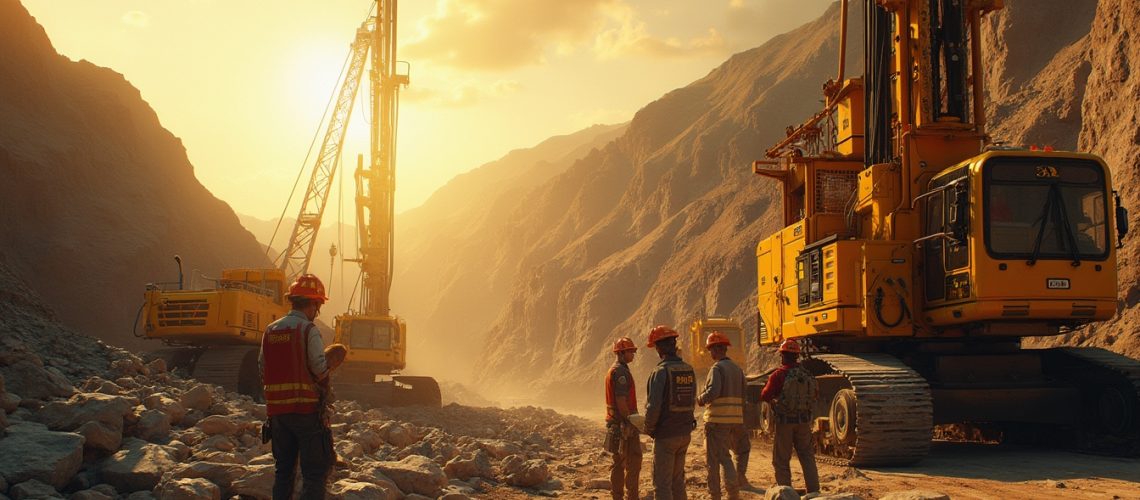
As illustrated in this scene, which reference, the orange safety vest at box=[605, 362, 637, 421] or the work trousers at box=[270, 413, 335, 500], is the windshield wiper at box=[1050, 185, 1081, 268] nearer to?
the orange safety vest at box=[605, 362, 637, 421]

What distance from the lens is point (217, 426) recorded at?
11461 mm

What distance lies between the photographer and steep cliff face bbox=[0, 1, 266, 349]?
44750 mm

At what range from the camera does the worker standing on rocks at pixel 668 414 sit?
8.45 meters

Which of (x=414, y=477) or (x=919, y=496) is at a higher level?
(x=919, y=496)

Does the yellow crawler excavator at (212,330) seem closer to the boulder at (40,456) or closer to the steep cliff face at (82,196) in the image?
the boulder at (40,456)

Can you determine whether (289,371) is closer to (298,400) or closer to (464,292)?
(298,400)

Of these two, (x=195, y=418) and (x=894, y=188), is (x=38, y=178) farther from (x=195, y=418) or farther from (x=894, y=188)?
(x=894, y=188)

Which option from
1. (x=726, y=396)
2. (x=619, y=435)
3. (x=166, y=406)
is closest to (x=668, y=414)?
(x=619, y=435)

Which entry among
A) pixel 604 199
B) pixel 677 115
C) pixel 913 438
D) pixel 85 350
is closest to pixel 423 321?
pixel 604 199

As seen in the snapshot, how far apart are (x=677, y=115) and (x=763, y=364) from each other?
153 ft

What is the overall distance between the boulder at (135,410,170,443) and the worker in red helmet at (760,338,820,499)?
688 cm

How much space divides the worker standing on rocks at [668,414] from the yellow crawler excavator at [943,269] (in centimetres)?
456

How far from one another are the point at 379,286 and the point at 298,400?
26.1 metres

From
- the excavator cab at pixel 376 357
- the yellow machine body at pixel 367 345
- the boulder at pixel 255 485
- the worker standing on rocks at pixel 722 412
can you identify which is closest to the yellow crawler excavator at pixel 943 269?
the worker standing on rocks at pixel 722 412
